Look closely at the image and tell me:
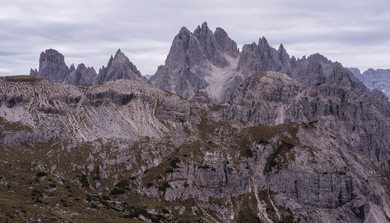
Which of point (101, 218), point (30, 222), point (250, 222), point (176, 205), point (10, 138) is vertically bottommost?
point (250, 222)

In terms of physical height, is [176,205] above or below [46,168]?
below

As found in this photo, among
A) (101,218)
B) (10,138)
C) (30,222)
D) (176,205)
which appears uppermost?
(10,138)

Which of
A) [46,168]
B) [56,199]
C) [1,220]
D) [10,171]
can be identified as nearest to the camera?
[1,220]

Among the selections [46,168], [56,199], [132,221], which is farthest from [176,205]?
[46,168]

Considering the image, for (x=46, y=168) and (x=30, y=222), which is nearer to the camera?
(x=30, y=222)

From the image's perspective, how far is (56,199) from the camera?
497ft

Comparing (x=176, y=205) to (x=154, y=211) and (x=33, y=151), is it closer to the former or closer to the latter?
(x=154, y=211)

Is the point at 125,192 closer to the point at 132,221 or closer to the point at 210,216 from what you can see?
the point at 132,221

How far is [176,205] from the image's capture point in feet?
646

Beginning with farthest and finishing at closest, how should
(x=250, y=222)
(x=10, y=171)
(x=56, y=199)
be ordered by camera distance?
(x=250, y=222) → (x=10, y=171) → (x=56, y=199)

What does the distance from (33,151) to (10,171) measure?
31260mm

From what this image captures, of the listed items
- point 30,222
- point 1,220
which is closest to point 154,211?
point 30,222

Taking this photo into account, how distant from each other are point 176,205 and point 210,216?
26.5 metres

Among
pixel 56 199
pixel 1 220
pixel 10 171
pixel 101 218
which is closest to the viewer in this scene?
pixel 1 220
